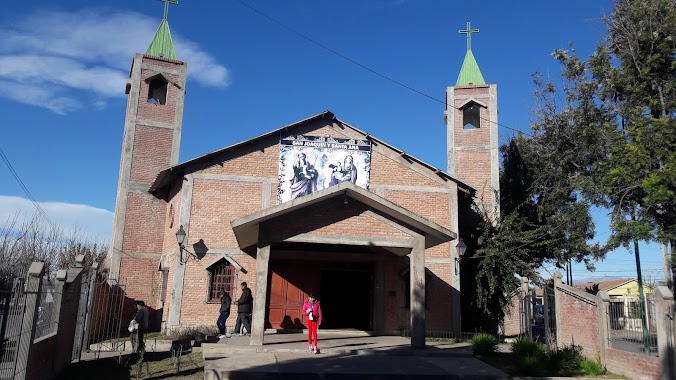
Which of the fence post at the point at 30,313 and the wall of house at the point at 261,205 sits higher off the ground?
the wall of house at the point at 261,205

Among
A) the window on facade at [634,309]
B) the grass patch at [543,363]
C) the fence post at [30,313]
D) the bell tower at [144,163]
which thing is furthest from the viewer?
the bell tower at [144,163]

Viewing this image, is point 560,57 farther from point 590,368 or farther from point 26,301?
point 26,301

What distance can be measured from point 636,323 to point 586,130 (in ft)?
52.6

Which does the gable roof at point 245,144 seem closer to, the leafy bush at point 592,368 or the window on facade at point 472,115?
the window on facade at point 472,115

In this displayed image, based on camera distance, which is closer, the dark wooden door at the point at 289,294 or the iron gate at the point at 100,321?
the iron gate at the point at 100,321

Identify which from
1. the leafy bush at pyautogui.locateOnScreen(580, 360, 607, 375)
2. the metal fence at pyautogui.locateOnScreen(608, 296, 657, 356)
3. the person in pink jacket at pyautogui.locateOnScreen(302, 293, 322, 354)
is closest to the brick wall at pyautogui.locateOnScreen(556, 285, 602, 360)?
the metal fence at pyautogui.locateOnScreen(608, 296, 657, 356)

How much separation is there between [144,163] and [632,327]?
1875 cm

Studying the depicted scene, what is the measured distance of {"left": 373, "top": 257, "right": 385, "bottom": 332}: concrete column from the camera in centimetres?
1928

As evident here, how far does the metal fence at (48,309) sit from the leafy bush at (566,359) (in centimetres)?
1082

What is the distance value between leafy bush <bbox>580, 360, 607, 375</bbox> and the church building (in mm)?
5603

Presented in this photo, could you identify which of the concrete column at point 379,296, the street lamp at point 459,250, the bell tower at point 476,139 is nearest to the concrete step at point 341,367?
the concrete column at point 379,296

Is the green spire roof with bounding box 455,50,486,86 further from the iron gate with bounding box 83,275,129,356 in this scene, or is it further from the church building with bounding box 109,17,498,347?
the iron gate with bounding box 83,275,129,356

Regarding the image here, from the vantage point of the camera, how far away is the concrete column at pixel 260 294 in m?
13.4

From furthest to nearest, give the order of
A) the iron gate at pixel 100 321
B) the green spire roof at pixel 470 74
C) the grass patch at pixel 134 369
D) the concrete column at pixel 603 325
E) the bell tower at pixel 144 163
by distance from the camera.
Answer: the green spire roof at pixel 470 74
the bell tower at pixel 144 163
the iron gate at pixel 100 321
the concrete column at pixel 603 325
the grass patch at pixel 134 369
